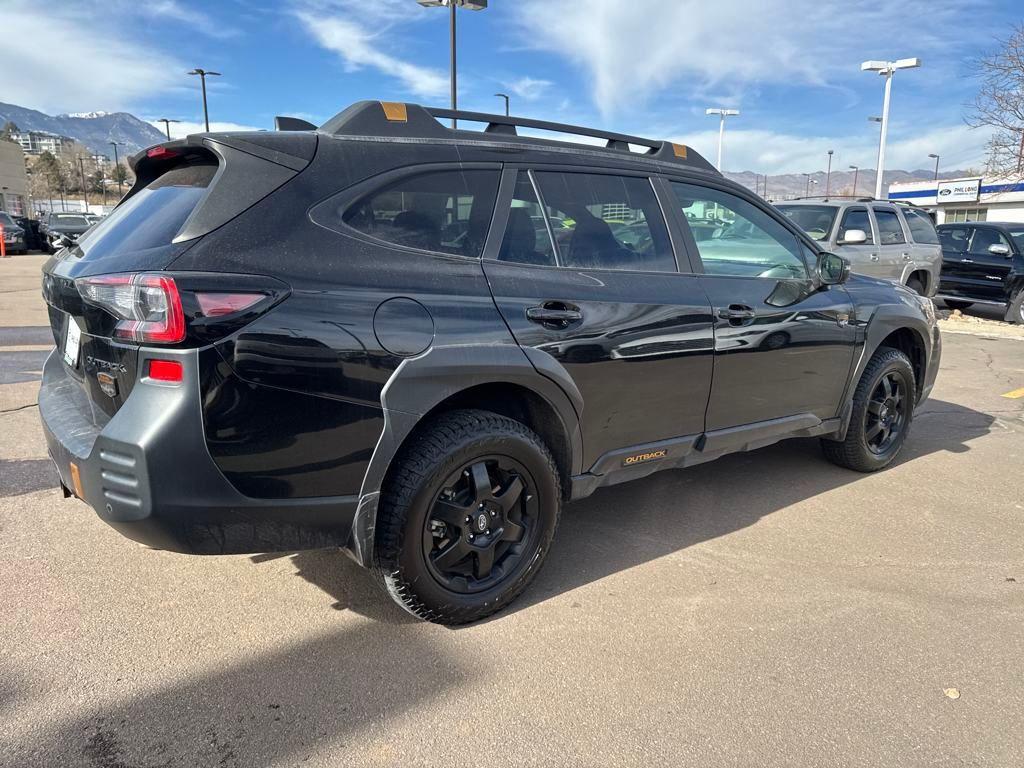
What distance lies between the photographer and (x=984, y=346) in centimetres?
1031

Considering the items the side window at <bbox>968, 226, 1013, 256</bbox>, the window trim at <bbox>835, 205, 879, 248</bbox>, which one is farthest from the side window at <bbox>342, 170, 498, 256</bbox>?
the side window at <bbox>968, 226, 1013, 256</bbox>

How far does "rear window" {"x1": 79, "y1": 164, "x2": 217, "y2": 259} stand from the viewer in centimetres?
246

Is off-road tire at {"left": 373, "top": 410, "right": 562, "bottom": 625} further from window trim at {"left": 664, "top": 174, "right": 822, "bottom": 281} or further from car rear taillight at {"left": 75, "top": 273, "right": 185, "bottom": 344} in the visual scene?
window trim at {"left": 664, "top": 174, "right": 822, "bottom": 281}

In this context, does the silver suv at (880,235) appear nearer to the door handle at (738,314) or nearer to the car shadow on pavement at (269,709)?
the door handle at (738,314)

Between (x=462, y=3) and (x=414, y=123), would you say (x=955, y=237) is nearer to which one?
(x=462, y=3)

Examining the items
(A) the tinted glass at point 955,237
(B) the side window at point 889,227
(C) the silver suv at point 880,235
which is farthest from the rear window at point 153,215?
(A) the tinted glass at point 955,237

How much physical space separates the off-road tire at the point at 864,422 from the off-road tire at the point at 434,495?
8.00ft

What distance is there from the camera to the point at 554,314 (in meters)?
2.90

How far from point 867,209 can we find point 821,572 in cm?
864

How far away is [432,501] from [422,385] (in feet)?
1.41

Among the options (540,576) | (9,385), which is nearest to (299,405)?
(540,576)

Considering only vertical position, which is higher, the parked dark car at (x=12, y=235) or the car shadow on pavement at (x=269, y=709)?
the parked dark car at (x=12, y=235)

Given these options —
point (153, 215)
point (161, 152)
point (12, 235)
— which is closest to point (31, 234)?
point (12, 235)

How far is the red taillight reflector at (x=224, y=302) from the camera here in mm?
2188
